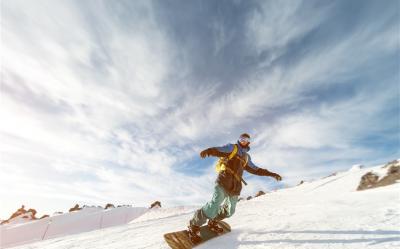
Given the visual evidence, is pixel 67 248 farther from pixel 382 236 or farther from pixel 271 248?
pixel 382 236

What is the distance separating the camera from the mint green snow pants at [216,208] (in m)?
5.79

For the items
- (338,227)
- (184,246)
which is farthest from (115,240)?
(338,227)

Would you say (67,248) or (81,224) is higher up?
(81,224)

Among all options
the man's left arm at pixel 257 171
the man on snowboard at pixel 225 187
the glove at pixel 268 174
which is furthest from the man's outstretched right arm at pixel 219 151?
the glove at pixel 268 174

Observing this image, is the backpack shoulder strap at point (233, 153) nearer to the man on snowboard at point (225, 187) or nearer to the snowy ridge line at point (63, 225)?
the man on snowboard at point (225, 187)

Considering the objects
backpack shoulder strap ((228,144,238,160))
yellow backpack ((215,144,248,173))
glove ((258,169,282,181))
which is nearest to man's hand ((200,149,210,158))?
yellow backpack ((215,144,248,173))

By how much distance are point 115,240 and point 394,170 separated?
12982mm

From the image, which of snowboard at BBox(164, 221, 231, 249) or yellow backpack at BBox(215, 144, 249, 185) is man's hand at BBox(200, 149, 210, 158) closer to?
yellow backpack at BBox(215, 144, 249, 185)

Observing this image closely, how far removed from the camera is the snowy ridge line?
19.8 m

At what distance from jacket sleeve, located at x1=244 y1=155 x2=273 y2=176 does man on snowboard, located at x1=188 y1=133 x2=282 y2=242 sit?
0.31 meters

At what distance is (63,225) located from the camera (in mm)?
21250

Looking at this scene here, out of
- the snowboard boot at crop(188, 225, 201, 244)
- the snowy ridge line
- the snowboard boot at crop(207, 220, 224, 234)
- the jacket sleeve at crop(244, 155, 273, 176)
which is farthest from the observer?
the snowy ridge line

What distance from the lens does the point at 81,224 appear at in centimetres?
2169

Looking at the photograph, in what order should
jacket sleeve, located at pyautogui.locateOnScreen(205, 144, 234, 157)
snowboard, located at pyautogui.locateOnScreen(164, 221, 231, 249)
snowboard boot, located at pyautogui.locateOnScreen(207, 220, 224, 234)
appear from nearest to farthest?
1. snowboard, located at pyautogui.locateOnScreen(164, 221, 231, 249)
2. snowboard boot, located at pyautogui.locateOnScreen(207, 220, 224, 234)
3. jacket sleeve, located at pyautogui.locateOnScreen(205, 144, 234, 157)
